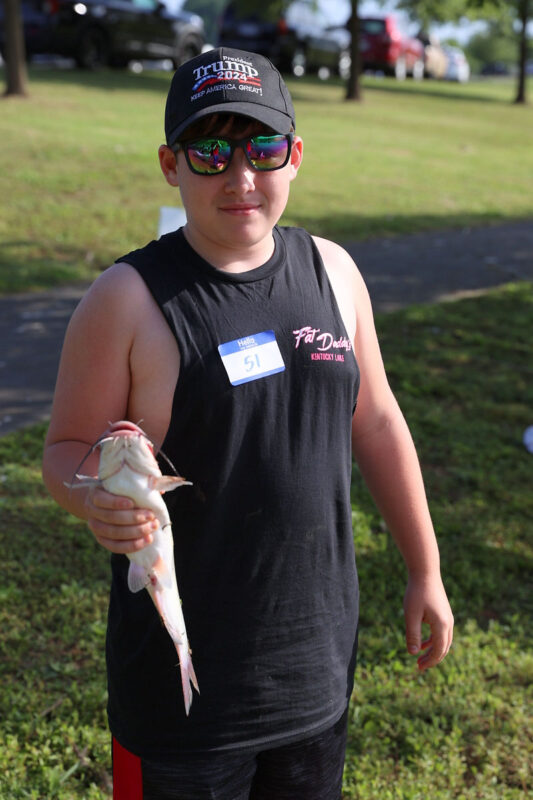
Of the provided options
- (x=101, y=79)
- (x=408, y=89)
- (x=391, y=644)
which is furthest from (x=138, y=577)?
(x=408, y=89)

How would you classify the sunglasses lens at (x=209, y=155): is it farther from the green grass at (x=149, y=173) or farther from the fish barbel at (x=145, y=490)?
the green grass at (x=149, y=173)

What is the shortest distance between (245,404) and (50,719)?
1.82 meters

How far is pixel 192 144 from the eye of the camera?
1.63 metres

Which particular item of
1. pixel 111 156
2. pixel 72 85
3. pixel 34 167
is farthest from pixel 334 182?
pixel 72 85

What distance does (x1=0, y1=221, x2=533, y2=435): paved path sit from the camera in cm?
547

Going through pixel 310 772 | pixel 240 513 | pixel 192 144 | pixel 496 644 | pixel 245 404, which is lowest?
pixel 496 644

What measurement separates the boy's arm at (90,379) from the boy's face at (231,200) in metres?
0.17

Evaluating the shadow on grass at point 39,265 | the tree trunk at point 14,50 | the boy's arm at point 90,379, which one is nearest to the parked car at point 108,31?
the tree trunk at point 14,50

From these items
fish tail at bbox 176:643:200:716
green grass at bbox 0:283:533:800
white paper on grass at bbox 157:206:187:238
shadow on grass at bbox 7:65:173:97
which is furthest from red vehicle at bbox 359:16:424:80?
fish tail at bbox 176:643:200:716

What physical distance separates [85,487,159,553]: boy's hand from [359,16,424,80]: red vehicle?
30741mm

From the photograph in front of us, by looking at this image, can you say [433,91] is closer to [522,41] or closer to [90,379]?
[522,41]

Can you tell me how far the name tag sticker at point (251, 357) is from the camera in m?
1.58

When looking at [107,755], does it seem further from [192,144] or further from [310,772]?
[192,144]

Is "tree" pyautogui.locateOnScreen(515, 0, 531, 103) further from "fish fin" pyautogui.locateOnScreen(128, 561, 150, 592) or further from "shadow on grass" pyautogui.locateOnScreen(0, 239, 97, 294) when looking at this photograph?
"fish fin" pyautogui.locateOnScreen(128, 561, 150, 592)
